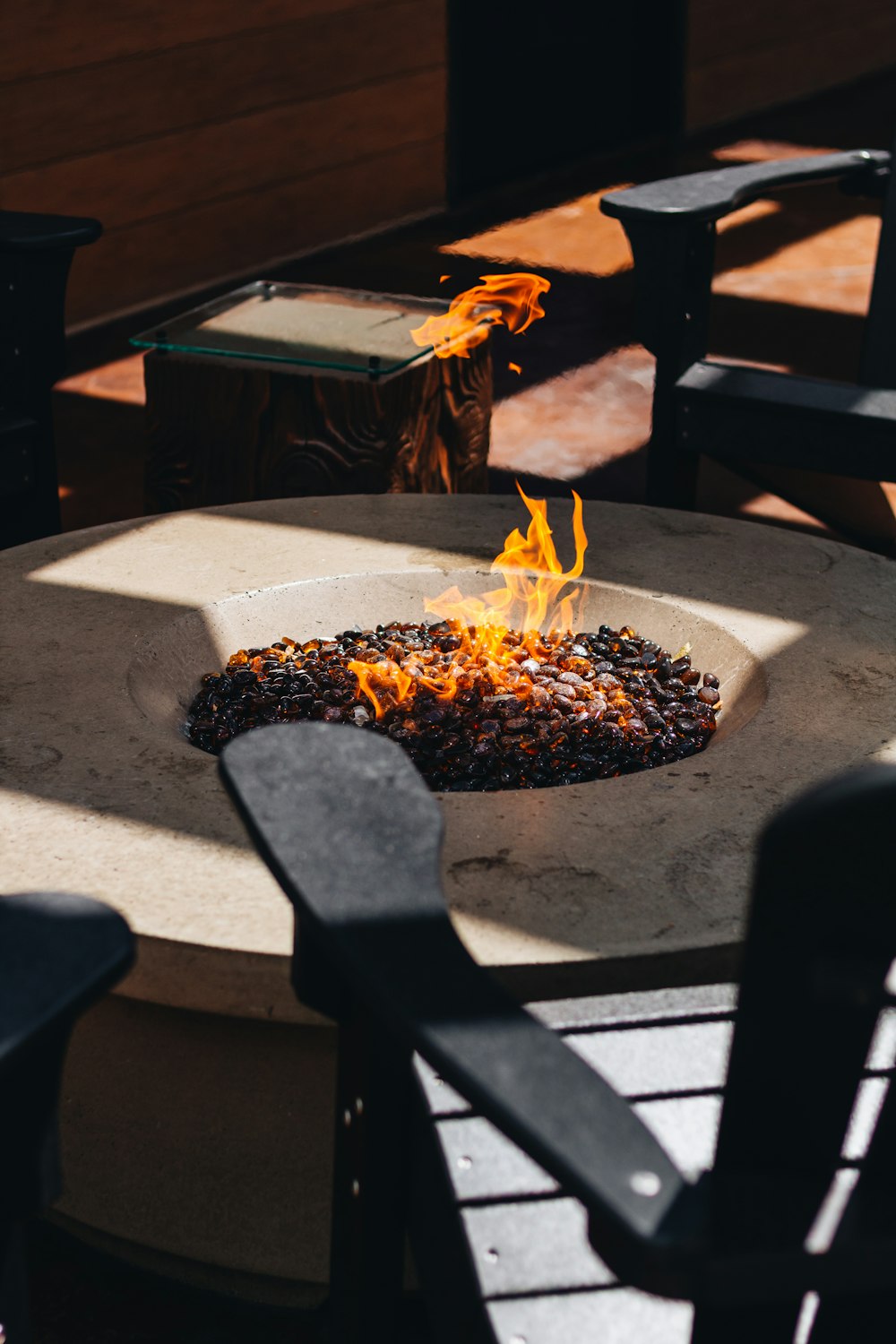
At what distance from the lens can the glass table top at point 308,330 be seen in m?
2.75

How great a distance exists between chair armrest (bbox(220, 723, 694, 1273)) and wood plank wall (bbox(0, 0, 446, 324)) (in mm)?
4072

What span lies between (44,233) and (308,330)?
1.88 ft

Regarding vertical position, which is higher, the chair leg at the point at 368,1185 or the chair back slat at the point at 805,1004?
the chair back slat at the point at 805,1004

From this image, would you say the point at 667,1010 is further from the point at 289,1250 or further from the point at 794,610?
the point at 794,610

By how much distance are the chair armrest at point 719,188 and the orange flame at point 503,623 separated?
0.54 meters

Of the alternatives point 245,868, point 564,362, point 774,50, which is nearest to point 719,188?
point 245,868

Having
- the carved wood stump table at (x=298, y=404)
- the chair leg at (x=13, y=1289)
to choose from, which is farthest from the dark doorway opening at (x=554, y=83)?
the chair leg at (x=13, y=1289)

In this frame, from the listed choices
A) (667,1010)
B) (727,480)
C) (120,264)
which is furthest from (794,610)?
(120,264)

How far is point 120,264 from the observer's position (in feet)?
16.4

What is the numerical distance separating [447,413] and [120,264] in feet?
8.00

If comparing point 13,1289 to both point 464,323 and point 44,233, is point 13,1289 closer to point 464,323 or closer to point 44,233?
point 44,233

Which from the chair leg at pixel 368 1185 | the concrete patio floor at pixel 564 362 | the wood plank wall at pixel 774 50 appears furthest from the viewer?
the wood plank wall at pixel 774 50

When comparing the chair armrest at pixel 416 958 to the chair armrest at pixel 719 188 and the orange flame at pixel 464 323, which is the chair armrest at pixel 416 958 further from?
the orange flame at pixel 464 323

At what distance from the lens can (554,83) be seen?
6.78 meters
